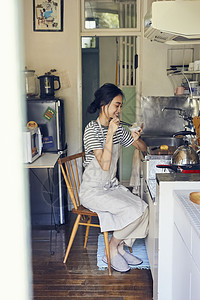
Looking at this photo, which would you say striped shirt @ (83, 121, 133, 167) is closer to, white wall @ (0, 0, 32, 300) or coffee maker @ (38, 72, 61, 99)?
coffee maker @ (38, 72, 61, 99)

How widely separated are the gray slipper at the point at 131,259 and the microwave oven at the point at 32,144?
103cm

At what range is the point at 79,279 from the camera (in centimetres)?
239

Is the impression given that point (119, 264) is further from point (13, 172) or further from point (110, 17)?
point (110, 17)

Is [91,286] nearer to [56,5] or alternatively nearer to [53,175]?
[53,175]

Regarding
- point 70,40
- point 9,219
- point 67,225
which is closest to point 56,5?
point 70,40

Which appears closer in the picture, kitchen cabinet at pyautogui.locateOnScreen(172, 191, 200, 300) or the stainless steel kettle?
kitchen cabinet at pyautogui.locateOnScreen(172, 191, 200, 300)

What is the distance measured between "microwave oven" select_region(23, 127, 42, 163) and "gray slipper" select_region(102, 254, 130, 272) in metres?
1.00

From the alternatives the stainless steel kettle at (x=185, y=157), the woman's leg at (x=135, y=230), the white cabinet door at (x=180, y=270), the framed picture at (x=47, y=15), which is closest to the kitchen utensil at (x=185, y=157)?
the stainless steel kettle at (x=185, y=157)

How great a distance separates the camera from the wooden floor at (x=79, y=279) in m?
2.21

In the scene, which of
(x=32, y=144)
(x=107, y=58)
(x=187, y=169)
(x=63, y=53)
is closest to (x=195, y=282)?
(x=187, y=169)

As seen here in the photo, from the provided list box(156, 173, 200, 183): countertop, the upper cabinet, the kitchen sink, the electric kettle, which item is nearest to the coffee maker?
the electric kettle

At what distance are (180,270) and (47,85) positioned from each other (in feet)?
7.61

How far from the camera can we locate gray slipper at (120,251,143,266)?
256cm

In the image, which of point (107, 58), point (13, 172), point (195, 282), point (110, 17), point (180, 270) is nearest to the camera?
point (13, 172)
